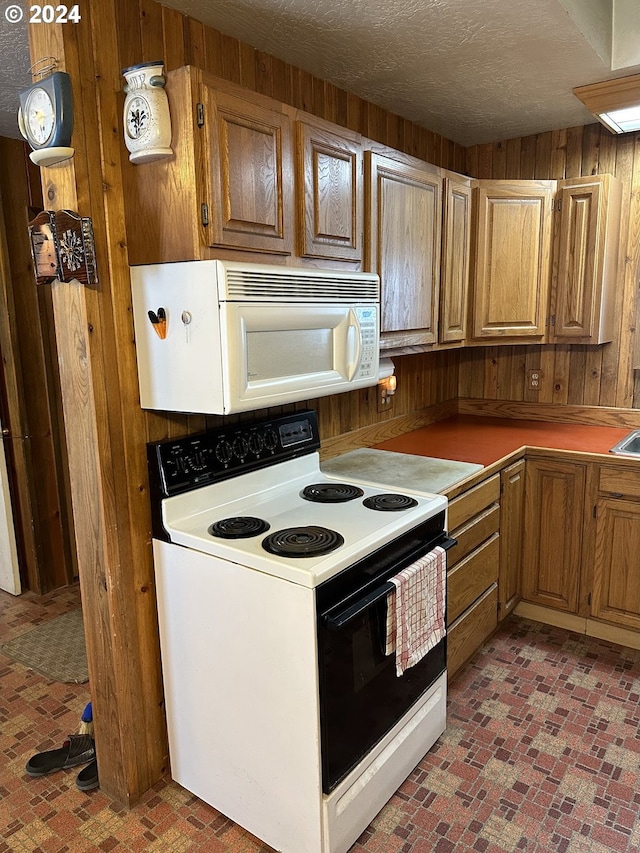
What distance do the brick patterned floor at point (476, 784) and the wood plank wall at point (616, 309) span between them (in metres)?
1.37

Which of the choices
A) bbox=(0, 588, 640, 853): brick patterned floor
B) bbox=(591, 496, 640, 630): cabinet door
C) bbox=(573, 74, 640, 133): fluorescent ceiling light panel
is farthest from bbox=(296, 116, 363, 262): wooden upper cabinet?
bbox=(0, 588, 640, 853): brick patterned floor

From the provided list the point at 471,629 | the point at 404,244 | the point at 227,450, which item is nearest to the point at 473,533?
the point at 471,629

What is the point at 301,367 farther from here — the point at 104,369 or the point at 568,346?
the point at 568,346

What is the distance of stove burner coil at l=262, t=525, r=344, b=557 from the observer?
160 centimetres

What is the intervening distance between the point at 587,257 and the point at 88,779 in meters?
3.01

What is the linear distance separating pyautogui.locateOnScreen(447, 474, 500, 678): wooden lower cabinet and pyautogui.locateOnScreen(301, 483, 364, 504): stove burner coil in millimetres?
371

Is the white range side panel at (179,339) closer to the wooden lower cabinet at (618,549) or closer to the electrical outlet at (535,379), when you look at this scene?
the wooden lower cabinet at (618,549)

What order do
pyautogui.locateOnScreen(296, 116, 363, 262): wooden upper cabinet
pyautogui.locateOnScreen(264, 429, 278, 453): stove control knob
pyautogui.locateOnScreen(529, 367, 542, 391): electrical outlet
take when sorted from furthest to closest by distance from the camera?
pyautogui.locateOnScreen(529, 367, 542, 391): electrical outlet, pyautogui.locateOnScreen(264, 429, 278, 453): stove control knob, pyautogui.locateOnScreen(296, 116, 363, 262): wooden upper cabinet

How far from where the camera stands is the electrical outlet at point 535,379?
134 inches

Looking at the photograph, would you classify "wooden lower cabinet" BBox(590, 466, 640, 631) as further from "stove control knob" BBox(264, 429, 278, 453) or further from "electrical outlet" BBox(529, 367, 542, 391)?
"stove control knob" BBox(264, 429, 278, 453)

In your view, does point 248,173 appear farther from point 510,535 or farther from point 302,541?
point 510,535

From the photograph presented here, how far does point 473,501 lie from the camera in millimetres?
2377

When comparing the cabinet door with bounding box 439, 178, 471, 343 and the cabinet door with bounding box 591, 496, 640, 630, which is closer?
the cabinet door with bounding box 591, 496, 640, 630

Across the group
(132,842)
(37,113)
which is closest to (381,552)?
(132,842)
